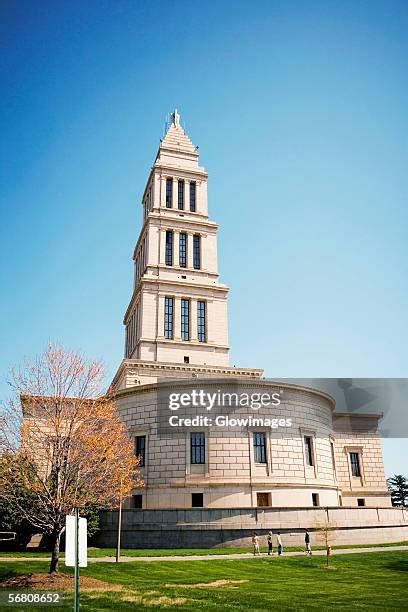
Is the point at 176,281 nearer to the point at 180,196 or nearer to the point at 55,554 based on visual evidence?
the point at 180,196

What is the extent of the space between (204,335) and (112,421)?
27.5m

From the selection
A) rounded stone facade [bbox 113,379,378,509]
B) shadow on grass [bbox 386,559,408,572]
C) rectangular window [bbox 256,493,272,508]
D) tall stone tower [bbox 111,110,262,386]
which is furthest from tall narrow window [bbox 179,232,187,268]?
shadow on grass [bbox 386,559,408,572]

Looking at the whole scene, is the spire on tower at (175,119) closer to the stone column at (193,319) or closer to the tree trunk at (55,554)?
the stone column at (193,319)

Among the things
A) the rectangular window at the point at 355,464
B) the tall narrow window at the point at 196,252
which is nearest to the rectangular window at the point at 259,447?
the rectangular window at the point at 355,464

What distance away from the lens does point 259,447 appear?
38.4 m

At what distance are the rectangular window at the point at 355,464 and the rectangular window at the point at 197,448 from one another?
2004 centimetres

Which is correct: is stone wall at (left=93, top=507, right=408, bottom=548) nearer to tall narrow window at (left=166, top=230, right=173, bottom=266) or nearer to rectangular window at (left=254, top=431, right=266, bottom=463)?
rectangular window at (left=254, top=431, right=266, bottom=463)

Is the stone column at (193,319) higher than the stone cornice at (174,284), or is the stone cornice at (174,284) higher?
the stone cornice at (174,284)

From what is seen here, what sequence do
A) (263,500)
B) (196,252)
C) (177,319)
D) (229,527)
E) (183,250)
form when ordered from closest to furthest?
1. (229,527)
2. (263,500)
3. (177,319)
4. (183,250)
5. (196,252)

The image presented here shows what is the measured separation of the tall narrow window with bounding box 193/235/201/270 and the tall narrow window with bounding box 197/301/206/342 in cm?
469

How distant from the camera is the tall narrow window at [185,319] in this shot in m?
54.1

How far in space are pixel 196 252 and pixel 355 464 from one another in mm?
27558

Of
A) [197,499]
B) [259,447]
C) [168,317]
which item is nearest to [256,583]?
[197,499]

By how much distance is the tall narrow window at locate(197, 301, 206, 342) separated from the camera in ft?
179
